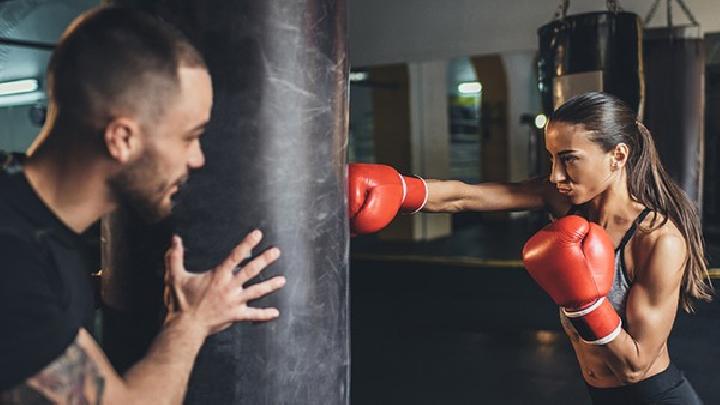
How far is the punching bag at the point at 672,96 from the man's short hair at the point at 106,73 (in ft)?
13.5

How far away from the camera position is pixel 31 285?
917mm

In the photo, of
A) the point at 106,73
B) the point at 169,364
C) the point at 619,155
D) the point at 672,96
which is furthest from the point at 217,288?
the point at 672,96

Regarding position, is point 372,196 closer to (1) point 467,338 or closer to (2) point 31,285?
(2) point 31,285

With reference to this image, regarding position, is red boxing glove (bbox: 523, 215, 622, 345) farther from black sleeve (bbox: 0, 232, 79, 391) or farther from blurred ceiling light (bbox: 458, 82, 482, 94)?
blurred ceiling light (bbox: 458, 82, 482, 94)

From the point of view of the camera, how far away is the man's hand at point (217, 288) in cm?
106

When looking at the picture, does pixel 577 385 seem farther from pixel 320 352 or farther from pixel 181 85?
pixel 181 85

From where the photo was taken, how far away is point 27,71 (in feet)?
3.91

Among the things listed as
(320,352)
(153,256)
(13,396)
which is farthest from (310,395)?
(13,396)

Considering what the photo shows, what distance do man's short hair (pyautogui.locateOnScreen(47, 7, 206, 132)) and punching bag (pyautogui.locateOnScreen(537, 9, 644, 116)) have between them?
2.95 meters

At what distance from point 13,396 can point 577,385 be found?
3.33 meters

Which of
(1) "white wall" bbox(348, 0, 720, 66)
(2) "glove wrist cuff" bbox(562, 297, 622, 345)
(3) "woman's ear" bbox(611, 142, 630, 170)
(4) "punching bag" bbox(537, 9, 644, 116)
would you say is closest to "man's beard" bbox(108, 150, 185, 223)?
(2) "glove wrist cuff" bbox(562, 297, 622, 345)

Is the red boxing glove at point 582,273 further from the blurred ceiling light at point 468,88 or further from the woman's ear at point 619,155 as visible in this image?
the blurred ceiling light at point 468,88

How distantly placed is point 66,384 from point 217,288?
0.24m

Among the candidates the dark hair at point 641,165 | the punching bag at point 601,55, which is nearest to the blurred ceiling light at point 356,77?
the punching bag at point 601,55
